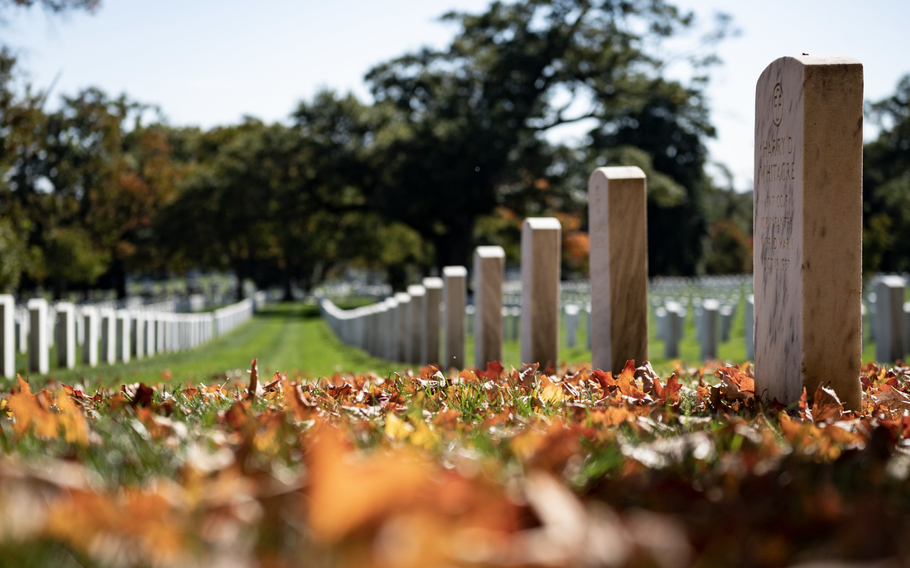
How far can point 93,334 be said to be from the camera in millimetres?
11945

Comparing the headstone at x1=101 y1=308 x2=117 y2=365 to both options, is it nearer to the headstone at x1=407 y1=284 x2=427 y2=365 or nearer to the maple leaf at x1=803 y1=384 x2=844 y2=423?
the headstone at x1=407 y1=284 x2=427 y2=365

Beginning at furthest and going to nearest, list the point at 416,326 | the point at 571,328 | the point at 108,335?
the point at 571,328 < the point at 108,335 < the point at 416,326

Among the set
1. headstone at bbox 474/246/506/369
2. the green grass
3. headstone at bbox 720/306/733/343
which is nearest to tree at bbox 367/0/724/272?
the green grass

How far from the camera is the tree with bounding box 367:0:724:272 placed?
26.9 metres

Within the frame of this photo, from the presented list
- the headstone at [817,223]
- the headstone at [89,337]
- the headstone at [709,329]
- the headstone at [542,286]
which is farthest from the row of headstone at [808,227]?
the headstone at [89,337]

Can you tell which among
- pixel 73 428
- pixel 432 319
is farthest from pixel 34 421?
pixel 432 319

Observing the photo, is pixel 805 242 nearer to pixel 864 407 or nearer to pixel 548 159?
pixel 864 407

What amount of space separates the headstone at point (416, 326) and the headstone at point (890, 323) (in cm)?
575

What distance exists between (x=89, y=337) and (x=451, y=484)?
12.0 metres

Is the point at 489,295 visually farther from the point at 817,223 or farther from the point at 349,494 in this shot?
the point at 349,494

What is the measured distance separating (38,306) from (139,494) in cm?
967

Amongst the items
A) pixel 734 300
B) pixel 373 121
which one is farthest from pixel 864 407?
pixel 373 121

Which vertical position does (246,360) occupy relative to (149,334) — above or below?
below

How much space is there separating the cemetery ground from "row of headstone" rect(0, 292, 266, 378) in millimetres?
7449
